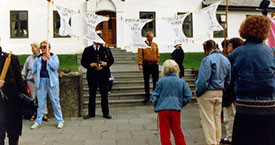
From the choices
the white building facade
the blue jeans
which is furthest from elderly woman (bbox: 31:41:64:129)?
the white building facade

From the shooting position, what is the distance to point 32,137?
18.9ft

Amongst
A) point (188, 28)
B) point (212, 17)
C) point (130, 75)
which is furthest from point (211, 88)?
point (188, 28)

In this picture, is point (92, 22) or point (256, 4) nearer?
point (92, 22)

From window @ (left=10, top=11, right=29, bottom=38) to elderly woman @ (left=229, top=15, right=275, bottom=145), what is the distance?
2018cm

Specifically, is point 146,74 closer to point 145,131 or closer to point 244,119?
point 145,131

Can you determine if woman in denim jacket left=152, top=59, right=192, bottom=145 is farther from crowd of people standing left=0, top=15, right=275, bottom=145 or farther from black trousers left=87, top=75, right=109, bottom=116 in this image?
black trousers left=87, top=75, right=109, bottom=116

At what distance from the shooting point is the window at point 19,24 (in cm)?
2016

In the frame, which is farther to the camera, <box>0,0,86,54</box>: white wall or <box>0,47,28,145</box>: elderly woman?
<box>0,0,86,54</box>: white wall

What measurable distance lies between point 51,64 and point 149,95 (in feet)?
13.1

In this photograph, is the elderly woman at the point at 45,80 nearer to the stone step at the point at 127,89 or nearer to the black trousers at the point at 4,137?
the black trousers at the point at 4,137

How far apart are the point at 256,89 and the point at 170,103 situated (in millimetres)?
1726

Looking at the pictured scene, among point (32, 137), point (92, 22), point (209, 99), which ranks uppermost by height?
point (92, 22)

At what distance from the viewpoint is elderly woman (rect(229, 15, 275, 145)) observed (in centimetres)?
268

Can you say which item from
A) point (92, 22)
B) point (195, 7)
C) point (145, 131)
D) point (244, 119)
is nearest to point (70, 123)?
point (145, 131)
